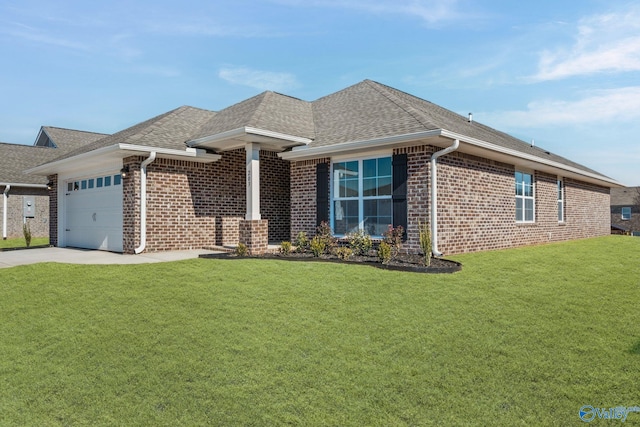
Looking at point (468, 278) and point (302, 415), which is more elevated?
point (468, 278)

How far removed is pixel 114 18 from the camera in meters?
10.8

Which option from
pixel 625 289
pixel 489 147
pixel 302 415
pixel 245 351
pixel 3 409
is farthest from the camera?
pixel 489 147

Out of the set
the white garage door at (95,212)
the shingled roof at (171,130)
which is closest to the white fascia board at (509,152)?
the shingled roof at (171,130)

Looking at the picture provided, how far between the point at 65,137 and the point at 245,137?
28.6 meters

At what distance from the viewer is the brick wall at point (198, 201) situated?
12.0 m

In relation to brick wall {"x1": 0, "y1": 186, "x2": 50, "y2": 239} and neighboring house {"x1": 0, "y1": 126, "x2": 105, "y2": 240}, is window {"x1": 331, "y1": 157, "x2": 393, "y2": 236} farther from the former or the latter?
brick wall {"x1": 0, "y1": 186, "x2": 50, "y2": 239}

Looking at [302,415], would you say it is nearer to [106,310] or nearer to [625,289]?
[106,310]

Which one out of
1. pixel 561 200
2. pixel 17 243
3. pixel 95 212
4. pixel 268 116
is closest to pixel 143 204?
pixel 95 212

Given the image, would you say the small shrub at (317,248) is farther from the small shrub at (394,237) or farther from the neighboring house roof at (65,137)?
the neighboring house roof at (65,137)

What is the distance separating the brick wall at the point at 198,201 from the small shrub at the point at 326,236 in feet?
10.3

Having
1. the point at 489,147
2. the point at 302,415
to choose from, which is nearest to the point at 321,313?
the point at 302,415

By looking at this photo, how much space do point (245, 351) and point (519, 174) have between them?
12575 mm

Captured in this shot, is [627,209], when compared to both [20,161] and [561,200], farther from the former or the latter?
[20,161]

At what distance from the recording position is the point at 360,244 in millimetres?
10734
